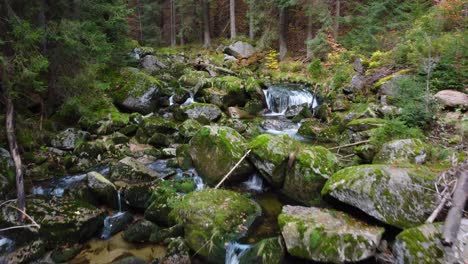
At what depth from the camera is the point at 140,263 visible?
17.9 ft

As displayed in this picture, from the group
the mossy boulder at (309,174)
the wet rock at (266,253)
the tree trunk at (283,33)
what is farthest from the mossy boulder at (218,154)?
the tree trunk at (283,33)

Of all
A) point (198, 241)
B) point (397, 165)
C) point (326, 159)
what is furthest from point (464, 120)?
point (198, 241)

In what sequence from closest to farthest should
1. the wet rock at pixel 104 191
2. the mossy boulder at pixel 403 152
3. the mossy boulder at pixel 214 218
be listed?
the mossy boulder at pixel 214 218 < the mossy boulder at pixel 403 152 < the wet rock at pixel 104 191

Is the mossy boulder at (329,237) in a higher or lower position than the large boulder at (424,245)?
lower

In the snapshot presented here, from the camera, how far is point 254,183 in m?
8.21

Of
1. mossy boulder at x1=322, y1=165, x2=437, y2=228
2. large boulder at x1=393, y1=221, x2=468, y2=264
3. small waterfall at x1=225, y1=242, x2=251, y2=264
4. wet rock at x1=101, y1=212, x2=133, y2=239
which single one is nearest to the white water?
wet rock at x1=101, y1=212, x2=133, y2=239

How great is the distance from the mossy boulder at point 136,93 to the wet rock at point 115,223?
7.16 metres

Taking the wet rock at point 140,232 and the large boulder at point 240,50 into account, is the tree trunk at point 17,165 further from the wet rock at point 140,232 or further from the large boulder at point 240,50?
the large boulder at point 240,50

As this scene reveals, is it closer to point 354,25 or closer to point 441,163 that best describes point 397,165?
point 441,163

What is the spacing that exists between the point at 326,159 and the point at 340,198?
5.68 ft

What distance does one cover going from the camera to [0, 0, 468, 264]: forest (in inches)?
211

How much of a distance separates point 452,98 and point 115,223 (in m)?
10.3

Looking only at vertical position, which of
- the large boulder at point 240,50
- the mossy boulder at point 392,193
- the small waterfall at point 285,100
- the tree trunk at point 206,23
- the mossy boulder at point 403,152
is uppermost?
the tree trunk at point 206,23

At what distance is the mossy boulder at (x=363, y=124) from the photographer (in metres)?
10.2
